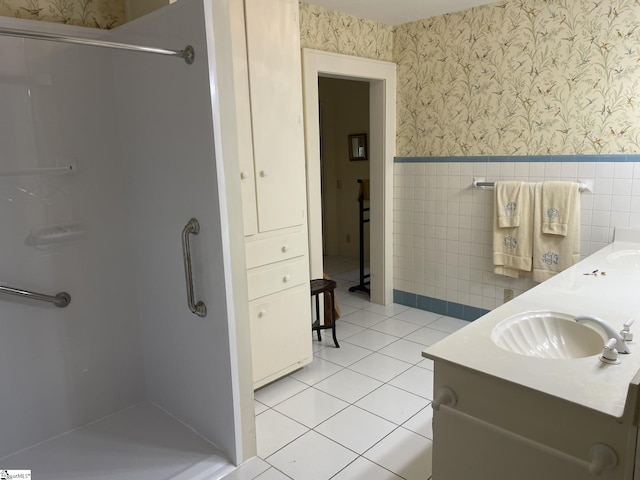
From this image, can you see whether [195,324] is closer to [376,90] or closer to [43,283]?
[43,283]

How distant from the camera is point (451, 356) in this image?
1362 millimetres

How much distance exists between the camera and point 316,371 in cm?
298

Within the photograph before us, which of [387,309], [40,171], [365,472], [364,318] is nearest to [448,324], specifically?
[387,309]

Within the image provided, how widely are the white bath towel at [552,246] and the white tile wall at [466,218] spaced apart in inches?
3.2

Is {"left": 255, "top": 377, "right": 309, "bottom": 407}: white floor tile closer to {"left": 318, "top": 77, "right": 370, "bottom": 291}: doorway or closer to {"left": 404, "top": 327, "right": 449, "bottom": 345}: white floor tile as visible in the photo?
{"left": 404, "top": 327, "right": 449, "bottom": 345}: white floor tile

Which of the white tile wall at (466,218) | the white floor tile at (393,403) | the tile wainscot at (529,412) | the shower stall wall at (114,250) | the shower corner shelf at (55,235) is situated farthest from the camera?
the white tile wall at (466,218)

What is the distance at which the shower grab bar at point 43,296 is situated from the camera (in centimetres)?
205

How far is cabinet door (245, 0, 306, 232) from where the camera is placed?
2.44 meters

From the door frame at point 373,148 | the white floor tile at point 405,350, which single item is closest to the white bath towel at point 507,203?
the door frame at point 373,148

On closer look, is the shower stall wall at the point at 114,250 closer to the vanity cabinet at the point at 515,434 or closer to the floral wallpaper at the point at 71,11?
the floral wallpaper at the point at 71,11

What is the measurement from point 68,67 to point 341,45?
6.62 ft

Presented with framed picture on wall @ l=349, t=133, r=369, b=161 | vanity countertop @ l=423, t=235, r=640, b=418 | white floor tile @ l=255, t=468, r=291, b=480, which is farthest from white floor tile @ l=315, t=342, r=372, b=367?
framed picture on wall @ l=349, t=133, r=369, b=161

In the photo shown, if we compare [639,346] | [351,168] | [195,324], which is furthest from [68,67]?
[351,168]

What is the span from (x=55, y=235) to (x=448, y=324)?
Result: 9.46 ft
